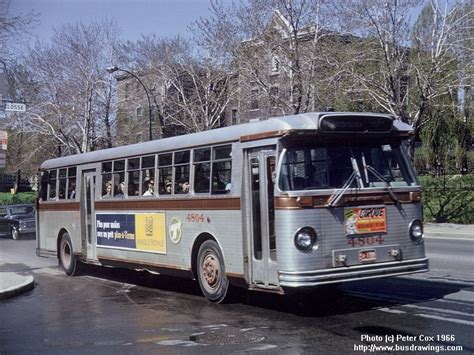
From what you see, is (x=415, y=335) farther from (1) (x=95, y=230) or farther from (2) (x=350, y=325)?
(1) (x=95, y=230)

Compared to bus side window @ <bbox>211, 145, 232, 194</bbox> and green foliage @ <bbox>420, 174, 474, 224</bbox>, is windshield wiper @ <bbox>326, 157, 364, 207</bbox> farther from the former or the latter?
green foliage @ <bbox>420, 174, 474, 224</bbox>

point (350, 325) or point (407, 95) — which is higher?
point (407, 95)

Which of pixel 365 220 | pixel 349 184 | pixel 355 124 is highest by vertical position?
pixel 355 124

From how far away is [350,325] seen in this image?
8.15m

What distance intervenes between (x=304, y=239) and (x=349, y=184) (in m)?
1.04

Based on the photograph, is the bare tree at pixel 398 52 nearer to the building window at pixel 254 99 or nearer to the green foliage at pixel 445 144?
the building window at pixel 254 99

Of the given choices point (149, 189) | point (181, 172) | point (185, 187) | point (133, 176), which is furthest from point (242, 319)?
point (133, 176)

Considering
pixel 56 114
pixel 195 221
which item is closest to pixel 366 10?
pixel 195 221

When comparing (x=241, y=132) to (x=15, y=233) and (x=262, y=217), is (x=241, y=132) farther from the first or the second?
(x=15, y=233)

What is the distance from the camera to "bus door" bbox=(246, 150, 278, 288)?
905cm

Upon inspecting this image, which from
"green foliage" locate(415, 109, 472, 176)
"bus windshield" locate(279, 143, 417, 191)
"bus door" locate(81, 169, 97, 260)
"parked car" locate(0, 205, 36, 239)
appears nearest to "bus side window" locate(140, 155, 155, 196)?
"bus door" locate(81, 169, 97, 260)

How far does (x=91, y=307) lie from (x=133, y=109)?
32.5 meters

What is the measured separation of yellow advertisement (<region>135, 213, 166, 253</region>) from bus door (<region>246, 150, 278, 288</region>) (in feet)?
9.36

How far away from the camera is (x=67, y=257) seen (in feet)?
52.9
